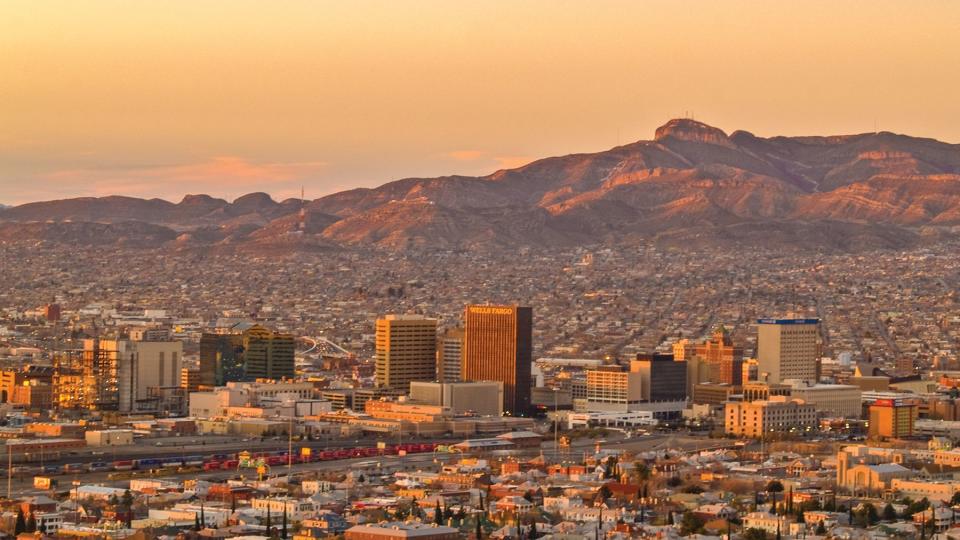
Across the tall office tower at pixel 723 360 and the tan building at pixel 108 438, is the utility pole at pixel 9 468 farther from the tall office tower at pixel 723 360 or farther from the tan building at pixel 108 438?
the tall office tower at pixel 723 360

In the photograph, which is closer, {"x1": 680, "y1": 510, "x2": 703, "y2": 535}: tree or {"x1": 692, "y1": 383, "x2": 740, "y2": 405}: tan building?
{"x1": 680, "y1": 510, "x2": 703, "y2": 535}: tree

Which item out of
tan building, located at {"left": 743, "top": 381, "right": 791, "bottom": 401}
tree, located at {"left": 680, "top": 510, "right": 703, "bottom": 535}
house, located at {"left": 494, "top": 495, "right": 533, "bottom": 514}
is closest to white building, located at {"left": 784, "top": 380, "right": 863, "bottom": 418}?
tan building, located at {"left": 743, "top": 381, "right": 791, "bottom": 401}

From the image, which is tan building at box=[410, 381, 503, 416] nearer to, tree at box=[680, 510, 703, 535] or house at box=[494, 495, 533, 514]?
house at box=[494, 495, 533, 514]

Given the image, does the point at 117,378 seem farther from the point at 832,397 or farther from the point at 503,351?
the point at 832,397

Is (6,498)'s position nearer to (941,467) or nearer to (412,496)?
(412,496)

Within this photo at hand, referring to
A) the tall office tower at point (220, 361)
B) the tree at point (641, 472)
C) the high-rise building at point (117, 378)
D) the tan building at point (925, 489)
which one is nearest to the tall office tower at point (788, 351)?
the tall office tower at point (220, 361)

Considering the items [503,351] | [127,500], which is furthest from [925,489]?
[503,351]

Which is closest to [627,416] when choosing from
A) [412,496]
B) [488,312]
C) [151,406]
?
[488,312]
